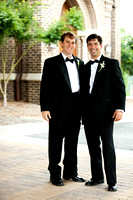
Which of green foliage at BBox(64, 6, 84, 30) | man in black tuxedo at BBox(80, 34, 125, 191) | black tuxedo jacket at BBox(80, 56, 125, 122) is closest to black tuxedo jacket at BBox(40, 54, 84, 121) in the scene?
man in black tuxedo at BBox(80, 34, 125, 191)

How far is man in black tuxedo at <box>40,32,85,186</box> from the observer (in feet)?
16.5

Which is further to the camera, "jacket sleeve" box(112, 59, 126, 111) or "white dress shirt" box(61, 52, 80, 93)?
"white dress shirt" box(61, 52, 80, 93)

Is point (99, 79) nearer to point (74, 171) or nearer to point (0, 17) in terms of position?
point (74, 171)

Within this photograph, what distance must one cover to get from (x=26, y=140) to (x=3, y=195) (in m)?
4.05

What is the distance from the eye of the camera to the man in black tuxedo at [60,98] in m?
5.04

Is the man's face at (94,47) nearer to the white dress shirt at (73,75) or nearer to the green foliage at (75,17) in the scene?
the white dress shirt at (73,75)

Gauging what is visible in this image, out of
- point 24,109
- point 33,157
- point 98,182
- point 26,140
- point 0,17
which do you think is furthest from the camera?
point 24,109

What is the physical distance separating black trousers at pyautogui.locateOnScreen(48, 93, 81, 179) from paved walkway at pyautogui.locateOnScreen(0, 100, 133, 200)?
0.21m

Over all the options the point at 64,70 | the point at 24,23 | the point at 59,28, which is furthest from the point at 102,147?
the point at 24,23

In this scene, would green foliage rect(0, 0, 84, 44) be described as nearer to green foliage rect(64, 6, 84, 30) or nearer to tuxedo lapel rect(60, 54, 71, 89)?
green foliage rect(64, 6, 84, 30)

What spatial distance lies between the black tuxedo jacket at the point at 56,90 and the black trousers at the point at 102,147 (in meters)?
0.39

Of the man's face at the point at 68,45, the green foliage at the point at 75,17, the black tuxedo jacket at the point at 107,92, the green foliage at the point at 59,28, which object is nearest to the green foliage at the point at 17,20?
the green foliage at the point at 59,28

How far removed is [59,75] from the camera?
199 inches

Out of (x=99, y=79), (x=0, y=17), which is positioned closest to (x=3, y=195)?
(x=99, y=79)
